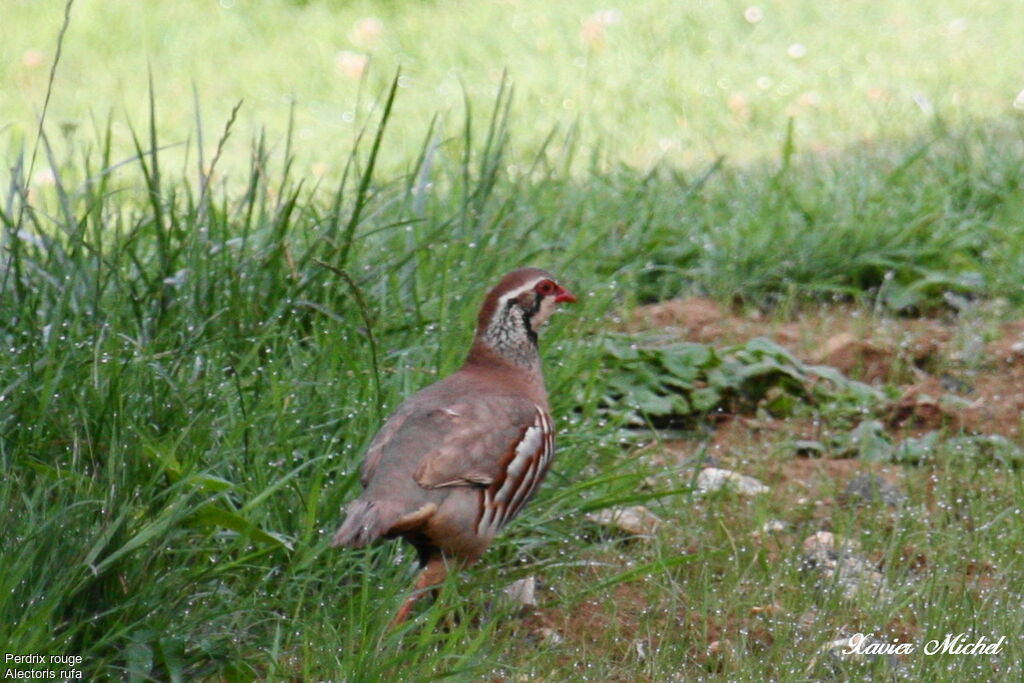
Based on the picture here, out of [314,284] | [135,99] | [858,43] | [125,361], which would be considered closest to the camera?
[125,361]

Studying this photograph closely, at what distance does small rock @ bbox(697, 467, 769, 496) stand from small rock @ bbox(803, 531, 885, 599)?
28cm

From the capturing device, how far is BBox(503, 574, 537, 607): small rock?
3617 mm

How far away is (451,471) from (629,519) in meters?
0.89

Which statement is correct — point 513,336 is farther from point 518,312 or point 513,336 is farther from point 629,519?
point 629,519

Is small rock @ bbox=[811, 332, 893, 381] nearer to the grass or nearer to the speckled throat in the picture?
the grass

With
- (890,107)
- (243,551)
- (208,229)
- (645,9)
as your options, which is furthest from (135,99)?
(243,551)

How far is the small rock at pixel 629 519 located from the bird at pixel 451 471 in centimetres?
44

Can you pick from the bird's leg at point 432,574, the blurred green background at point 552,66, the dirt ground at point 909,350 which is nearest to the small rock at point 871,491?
the dirt ground at point 909,350

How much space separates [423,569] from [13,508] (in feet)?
3.07

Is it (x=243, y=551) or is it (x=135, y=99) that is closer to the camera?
(x=243, y=551)

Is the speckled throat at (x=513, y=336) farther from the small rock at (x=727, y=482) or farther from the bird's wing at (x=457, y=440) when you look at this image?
the small rock at (x=727, y=482)

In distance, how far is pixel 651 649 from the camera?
3385mm

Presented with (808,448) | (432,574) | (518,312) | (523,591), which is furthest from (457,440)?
(808,448)

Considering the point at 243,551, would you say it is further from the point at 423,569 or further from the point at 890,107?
the point at 890,107
